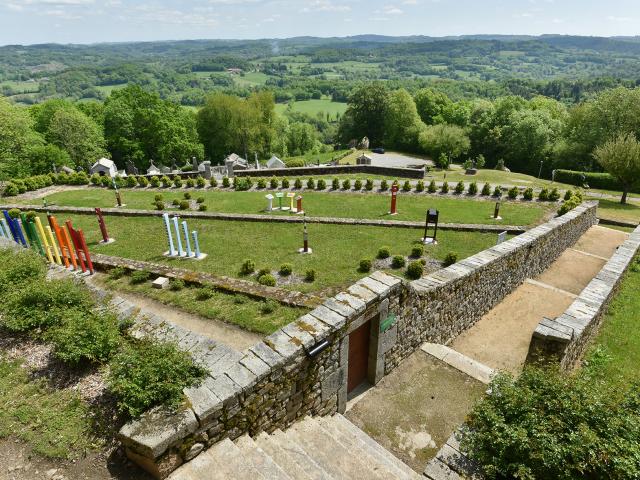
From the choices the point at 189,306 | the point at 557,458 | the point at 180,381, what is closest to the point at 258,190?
the point at 189,306

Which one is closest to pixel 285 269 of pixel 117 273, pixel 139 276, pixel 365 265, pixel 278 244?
pixel 365 265

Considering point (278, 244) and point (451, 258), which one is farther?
point (278, 244)

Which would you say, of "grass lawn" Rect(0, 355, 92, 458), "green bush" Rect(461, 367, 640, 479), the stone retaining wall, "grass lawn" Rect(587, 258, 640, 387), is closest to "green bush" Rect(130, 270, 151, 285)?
"grass lawn" Rect(0, 355, 92, 458)

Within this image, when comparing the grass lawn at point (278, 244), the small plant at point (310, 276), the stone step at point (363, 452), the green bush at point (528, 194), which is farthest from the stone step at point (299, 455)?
the green bush at point (528, 194)

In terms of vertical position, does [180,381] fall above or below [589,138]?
above

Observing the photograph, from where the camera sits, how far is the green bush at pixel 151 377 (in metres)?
4.32

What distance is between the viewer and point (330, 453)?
535cm

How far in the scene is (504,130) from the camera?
158ft

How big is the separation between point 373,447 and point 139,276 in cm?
877

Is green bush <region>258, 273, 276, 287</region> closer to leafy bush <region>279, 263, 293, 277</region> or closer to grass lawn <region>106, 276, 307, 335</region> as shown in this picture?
leafy bush <region>279, 263, 293, 277</region>

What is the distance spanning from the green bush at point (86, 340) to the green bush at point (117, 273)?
250 inches

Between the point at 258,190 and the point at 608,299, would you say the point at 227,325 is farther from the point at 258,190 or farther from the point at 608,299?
the point at 258,190

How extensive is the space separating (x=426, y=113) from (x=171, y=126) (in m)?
41.7

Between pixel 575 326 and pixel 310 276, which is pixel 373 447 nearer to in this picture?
pixel 575 326
